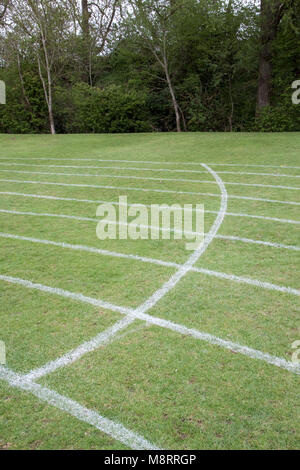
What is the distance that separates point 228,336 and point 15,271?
304 cm

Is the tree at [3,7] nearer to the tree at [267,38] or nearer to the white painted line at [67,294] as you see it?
the tree at [267,38]

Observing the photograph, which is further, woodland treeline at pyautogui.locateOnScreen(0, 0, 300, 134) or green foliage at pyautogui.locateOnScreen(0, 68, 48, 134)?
green foliage at pyautogui.locateOnScreen(0, 68, 48, 134)

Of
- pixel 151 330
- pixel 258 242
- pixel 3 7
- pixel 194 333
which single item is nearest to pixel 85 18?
pixel 3 7

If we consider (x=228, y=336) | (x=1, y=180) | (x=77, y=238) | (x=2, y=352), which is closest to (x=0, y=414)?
(x=2, y=352)

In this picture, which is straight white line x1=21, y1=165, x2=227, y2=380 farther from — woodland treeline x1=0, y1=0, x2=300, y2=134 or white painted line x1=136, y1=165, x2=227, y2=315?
woodland treeline x1=0, y1=0, x2=300, y2=134

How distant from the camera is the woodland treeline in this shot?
18938mm

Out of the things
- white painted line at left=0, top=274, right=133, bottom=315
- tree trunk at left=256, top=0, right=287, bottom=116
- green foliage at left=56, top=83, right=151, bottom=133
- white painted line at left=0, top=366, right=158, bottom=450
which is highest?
tree trunk at left=256, top=0, right=287, bottom=116

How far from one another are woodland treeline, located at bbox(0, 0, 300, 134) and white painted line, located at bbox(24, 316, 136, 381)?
55.0 ft

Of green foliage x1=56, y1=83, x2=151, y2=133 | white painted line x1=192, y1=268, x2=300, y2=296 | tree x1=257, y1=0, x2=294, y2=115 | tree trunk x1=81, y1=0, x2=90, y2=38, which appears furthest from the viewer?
tree trunk x1=81, y1=0, x2=90, y2=38

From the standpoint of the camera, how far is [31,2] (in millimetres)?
19438

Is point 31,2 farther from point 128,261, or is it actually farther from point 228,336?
point 228,336

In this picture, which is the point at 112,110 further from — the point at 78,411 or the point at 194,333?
the point at 78,411

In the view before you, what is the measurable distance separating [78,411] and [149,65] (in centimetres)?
2184

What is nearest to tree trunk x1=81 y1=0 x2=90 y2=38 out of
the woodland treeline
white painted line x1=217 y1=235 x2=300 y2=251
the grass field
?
the woodland treeline
